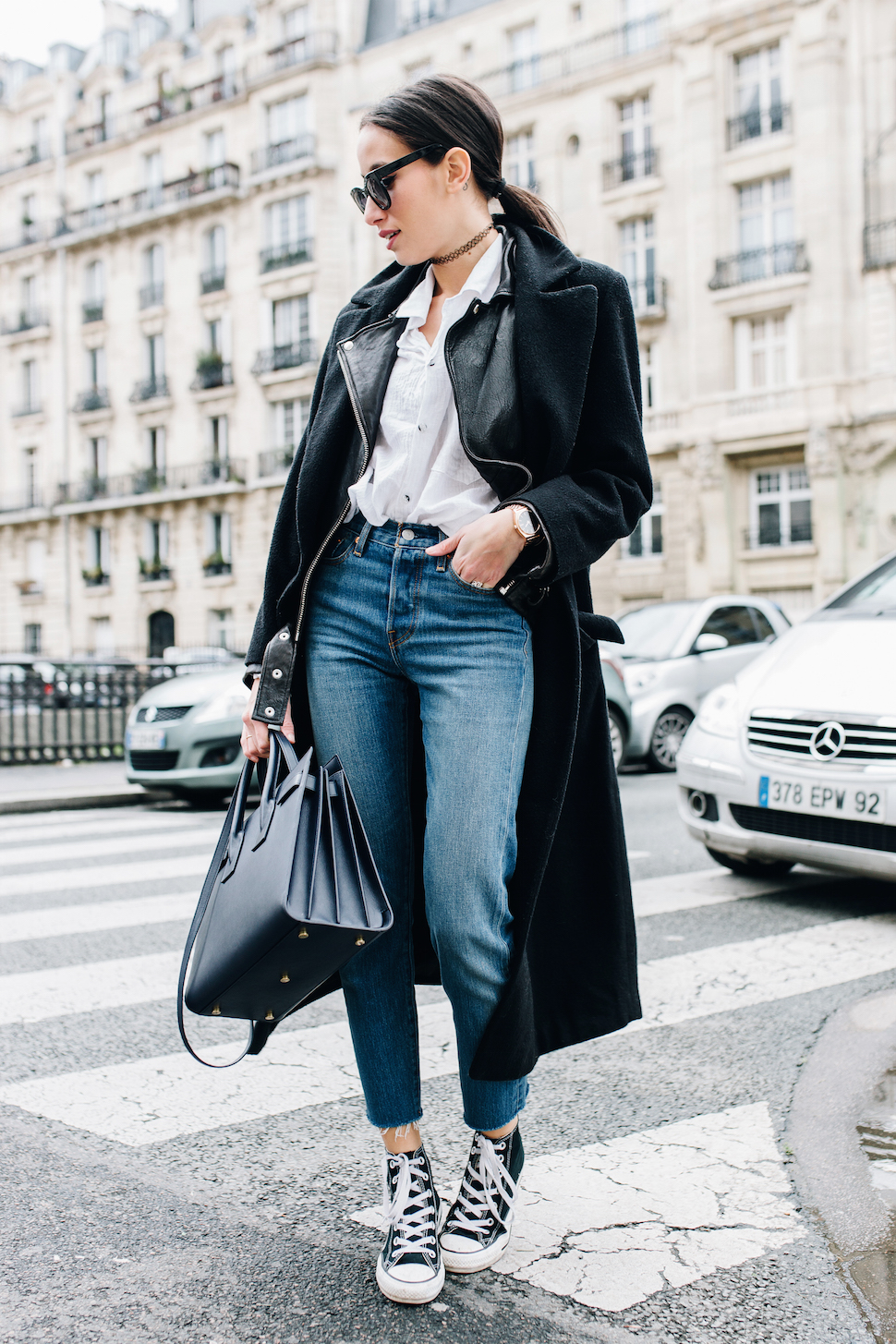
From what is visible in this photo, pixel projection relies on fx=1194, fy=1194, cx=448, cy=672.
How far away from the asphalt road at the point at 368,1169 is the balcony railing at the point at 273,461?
105 ft

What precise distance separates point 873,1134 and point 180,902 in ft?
11.4

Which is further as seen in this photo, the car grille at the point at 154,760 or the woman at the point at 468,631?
the car grille at the point at 154,760

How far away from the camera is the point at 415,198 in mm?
2027

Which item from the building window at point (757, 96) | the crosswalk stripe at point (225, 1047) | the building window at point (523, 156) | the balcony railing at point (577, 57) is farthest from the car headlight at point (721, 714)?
the building window at point (523, 156)

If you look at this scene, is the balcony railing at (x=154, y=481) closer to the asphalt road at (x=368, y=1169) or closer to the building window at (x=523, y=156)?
the building window at (x=523, y=156)

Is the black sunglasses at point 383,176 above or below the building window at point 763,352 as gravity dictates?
below

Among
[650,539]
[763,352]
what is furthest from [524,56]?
[650,539]

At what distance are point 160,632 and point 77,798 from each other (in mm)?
29906

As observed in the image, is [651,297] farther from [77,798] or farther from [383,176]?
[383,176]

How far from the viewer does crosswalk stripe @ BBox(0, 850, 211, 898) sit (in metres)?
5.81

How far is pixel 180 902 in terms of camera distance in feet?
17.6

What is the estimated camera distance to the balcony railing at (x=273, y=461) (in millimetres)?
35562

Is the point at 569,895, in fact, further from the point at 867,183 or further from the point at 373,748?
the point at 867,183

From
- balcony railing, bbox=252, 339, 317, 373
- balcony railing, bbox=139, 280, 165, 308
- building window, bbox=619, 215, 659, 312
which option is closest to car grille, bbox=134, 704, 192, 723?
building window, bbox=619, 215, 659, 312
